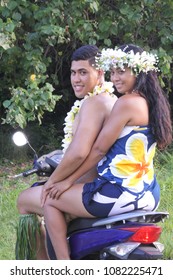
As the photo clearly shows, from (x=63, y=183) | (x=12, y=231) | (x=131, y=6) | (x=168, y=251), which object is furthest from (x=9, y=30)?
(x=63, y=183)

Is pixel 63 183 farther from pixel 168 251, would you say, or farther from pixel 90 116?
pixel 168 251

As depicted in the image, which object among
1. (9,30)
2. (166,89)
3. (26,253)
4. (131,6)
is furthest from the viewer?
(166,89)

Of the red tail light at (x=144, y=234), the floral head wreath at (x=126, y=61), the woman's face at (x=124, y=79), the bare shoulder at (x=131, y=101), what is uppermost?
the floral head wreath at (x=126, y=61)

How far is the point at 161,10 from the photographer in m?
7.60

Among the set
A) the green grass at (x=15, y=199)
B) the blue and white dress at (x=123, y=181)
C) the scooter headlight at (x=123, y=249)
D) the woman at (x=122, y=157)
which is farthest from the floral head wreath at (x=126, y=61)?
the green grass at (x=15, y=199)

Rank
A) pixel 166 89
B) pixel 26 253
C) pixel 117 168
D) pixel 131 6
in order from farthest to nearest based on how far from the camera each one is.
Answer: pixel 166 89 < pixel 131 6 < pixel 26 253 < pixel 117 168

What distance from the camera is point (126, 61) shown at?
3311mm

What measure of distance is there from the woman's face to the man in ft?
0.37

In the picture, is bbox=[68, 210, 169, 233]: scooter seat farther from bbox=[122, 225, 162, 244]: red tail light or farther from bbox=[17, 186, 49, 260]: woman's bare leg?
bbox=[17, 186, 49, 260]: woman's bare leg

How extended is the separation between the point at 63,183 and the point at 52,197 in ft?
0.36

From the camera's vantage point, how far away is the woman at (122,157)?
322 centimetres

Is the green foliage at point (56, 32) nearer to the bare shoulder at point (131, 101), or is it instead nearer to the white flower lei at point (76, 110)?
the white flower lei at point (76, 110)

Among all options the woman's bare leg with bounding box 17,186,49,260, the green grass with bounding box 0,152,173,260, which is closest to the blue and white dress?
the woman's bare leg with bounding box 17,186,49,260

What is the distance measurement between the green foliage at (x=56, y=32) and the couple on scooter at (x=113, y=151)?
3.23 meters
